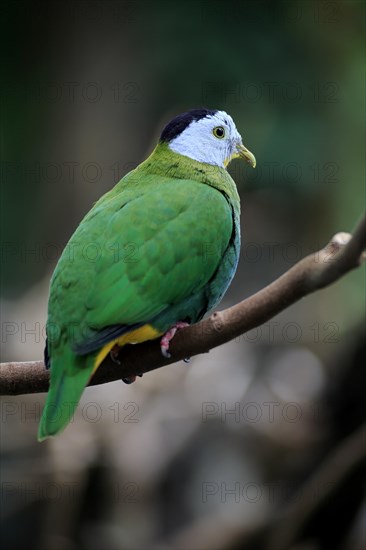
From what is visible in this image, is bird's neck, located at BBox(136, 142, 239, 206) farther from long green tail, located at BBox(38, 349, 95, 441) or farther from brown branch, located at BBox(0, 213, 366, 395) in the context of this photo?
long green tail, located at BBox(38, 349, 95, 441)

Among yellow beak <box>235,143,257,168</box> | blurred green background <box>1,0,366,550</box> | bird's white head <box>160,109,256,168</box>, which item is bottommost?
blurred green background <box>1,0,366,550</box>

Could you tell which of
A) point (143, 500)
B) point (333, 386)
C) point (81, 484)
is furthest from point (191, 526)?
point (333, 386)

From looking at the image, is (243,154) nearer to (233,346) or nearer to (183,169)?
(183,169)

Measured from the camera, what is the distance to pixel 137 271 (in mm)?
2840

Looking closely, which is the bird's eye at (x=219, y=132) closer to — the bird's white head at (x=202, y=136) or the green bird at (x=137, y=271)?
the bird's white head at (x=202, y=136)

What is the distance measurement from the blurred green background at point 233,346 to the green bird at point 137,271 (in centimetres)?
191

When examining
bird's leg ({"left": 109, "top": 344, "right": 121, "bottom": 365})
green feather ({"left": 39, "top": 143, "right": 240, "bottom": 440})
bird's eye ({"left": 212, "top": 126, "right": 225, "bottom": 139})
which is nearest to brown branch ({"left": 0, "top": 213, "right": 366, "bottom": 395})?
bird's leg ({"left": 109, "top": 344, "right": 121, "bottom": 365})

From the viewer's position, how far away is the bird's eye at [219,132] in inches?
143

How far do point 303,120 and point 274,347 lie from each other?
1.45 metres

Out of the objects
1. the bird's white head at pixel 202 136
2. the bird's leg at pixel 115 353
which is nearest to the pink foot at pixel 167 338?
the bird's leg at pixel 115 353

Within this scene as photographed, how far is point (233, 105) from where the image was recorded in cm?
517

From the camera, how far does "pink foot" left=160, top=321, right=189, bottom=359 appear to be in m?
2.73

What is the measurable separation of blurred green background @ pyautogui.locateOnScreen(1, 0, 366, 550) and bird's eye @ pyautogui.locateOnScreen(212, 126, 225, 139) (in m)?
1.41

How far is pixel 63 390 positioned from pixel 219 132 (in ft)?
4.95
